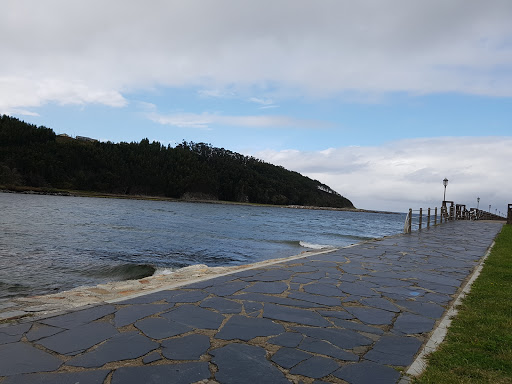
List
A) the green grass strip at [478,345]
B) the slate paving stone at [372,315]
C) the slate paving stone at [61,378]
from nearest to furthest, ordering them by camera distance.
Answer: the slate paving stone at [61,378], the green grass strip at [478,345], the slate paving stone at [372,315]

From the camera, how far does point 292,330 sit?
11.4 feet

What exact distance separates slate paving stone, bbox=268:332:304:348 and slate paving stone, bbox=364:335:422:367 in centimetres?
60

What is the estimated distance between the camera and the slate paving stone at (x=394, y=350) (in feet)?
9.53

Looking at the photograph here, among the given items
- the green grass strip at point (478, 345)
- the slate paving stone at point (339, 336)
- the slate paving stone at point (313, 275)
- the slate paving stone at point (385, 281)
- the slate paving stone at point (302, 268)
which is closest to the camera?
the green grass strip at point (478, 345)

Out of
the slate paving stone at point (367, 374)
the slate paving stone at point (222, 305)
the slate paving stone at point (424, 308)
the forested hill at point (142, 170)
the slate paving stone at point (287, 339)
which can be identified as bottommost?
the slate paving stone at point (222, 305)

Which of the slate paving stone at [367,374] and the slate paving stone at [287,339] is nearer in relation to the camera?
the slate paving stone at [367,374]

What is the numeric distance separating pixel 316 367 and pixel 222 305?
1.67 meters

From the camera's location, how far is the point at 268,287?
5121mm

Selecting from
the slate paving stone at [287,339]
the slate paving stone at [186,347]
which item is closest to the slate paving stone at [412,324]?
the slate paving stone at [287,339]

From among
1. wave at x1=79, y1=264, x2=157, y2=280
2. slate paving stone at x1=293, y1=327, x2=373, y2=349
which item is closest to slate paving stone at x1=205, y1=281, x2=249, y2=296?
slate paving stone at x1=293, y1=327, x2=373, y2=349

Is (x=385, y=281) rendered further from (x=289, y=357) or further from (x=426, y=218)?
(x=426, y=218)

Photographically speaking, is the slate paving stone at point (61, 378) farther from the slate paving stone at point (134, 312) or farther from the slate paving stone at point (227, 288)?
the slate paving stone at point (227, 288)

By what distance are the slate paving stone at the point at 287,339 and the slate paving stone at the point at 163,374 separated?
0.75m

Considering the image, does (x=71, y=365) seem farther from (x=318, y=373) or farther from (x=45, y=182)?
(x=45, y=182)
